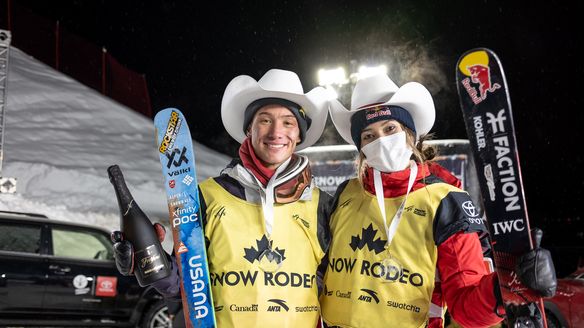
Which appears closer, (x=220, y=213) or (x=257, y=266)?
(x=257, y=266)

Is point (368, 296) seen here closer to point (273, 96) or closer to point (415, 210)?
point (415, 210)

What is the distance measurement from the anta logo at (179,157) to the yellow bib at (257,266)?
375 mm

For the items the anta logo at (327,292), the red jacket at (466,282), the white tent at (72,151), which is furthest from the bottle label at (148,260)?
the white tent at (72,151)

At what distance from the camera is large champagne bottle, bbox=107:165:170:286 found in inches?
113

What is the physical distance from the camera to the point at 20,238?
8.38m

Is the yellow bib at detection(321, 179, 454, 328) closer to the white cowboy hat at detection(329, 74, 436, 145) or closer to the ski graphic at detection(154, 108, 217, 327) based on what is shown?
the white cowboy hat at detection(329, 74, 436, 145)

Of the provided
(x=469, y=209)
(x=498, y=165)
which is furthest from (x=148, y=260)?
(x=498, y=165)

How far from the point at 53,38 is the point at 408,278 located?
26204 millimetres

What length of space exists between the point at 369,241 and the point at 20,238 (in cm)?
688

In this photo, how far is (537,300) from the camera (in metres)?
2.44

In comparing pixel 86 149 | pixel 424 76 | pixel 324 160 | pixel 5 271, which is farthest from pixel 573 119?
pixel 5 271

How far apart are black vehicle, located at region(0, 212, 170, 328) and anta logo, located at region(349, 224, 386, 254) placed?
6305 millimetres

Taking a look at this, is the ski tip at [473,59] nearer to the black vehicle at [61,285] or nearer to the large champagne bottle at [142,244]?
the large champagne bottle at [142,244]

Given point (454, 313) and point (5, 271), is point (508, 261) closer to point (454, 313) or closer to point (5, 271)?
point (454, 313)
